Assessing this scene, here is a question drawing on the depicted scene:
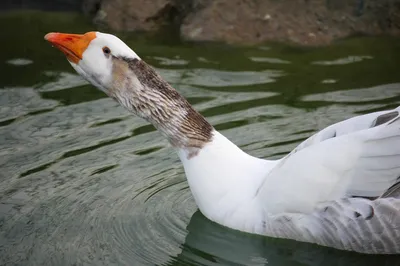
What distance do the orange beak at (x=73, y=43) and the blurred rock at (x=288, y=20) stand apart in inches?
131

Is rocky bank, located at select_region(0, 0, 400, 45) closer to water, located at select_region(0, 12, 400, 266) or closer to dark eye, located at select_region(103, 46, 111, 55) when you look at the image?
water, located at select_region(0, 12, 400, 266)

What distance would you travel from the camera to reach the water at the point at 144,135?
4453 millimetres

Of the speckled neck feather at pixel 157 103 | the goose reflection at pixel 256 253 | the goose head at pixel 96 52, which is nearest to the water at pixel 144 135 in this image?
the goose reflection at pixel 256 253

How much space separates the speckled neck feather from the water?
1.52 feet

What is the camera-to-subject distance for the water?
14.6 feet

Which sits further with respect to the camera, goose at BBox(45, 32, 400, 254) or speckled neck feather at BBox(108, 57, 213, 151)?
speckled neck feather at BBox(108, 57, 213, 151)

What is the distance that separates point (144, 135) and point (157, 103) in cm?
127

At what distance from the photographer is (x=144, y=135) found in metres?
5.92

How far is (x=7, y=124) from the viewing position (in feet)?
19.9

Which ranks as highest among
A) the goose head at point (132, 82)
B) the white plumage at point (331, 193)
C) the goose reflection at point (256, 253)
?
the goose head at point (132, 82)

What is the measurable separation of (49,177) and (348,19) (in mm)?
3707

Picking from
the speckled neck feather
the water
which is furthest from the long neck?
Result: the water

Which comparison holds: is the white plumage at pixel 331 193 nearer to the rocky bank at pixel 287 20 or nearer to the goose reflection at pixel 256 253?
the goose reflection at pixel 256 253

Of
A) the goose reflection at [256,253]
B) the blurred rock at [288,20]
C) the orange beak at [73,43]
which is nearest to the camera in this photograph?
the goose reflection at [256,253]
